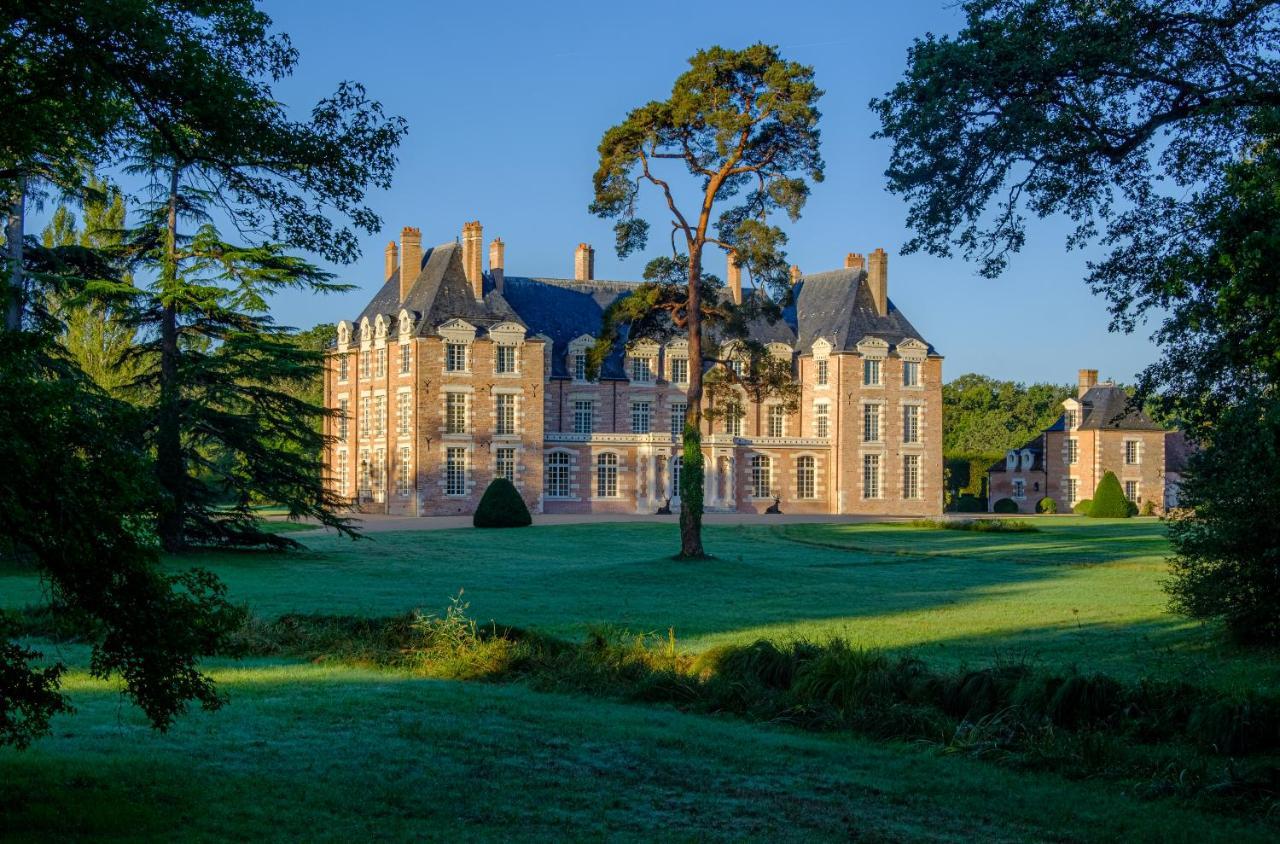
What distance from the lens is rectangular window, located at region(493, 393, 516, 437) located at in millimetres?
50188

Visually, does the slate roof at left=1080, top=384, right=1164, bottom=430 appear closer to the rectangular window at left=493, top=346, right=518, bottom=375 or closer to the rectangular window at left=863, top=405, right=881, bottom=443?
the rectangular window at left=863, top=405, right=881, bottom=443

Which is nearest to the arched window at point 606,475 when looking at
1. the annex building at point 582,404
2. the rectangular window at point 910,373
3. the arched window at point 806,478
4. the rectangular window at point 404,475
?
the annex building at point 582,404

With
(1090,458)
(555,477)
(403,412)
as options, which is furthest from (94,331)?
(1090,458)

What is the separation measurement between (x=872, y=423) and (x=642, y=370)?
10320mm

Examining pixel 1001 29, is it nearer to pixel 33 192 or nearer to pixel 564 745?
pixel 564 745

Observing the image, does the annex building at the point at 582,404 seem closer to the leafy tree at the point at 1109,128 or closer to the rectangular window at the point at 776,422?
the rectangular window at the point at 776,422

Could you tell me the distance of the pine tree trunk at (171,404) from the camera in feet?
90.8

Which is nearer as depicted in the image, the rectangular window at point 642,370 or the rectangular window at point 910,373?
the rectangular window at point 642,370

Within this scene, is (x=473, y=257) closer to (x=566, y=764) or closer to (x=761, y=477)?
(x=761, y=477)

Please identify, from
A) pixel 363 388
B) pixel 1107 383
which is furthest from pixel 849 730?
pixel 1107 383

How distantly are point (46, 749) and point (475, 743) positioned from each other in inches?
108

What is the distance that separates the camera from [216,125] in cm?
823

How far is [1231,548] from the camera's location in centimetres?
1366

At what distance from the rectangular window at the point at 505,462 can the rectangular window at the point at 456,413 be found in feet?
5.36
